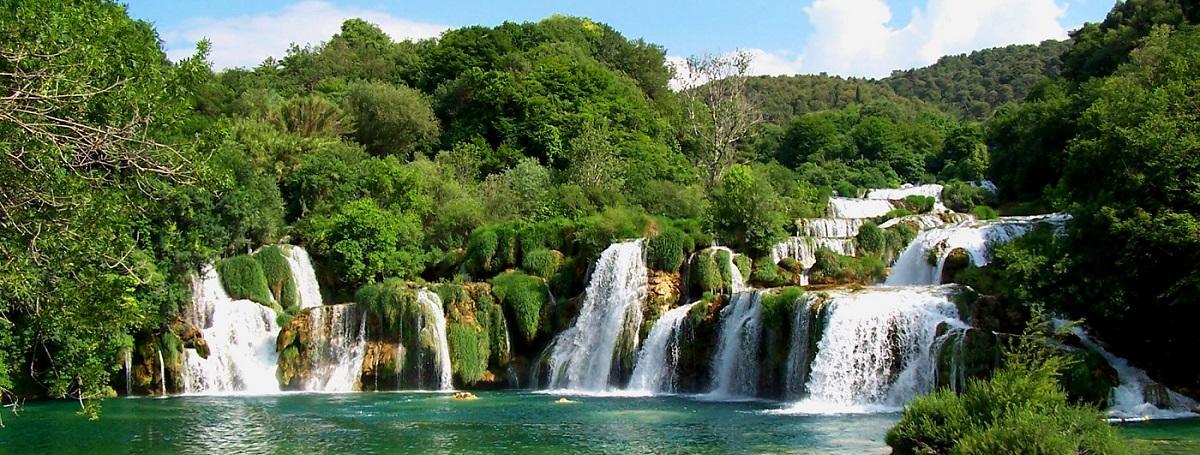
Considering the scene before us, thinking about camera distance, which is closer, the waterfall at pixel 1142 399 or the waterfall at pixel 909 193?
the waterfall at pixel 1142 399

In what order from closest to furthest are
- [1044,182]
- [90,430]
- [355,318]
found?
[90,430], [355,318], [1044,182]

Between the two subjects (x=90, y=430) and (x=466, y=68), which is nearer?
(x=90, y=430)

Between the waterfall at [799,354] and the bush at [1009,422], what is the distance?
11.5 m

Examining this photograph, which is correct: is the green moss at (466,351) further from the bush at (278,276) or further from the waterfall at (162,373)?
the waterfall at (162,373)

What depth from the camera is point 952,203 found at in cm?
4684

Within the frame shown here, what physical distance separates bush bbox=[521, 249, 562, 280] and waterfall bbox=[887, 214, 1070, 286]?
447 inches

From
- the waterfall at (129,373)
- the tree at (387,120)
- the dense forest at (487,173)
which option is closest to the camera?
the dense forest at (487,173)

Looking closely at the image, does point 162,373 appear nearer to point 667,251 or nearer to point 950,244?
point 667,251

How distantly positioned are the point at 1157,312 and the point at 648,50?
50226mm

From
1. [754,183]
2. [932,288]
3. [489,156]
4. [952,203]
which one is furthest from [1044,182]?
[489,156]

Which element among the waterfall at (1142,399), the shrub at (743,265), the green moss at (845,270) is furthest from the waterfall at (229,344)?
the waterfall at (1142,399)

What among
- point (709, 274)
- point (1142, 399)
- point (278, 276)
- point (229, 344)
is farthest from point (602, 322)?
point (1142, 399)

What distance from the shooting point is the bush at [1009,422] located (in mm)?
12805

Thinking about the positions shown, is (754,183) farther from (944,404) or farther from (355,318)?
(944,404)
